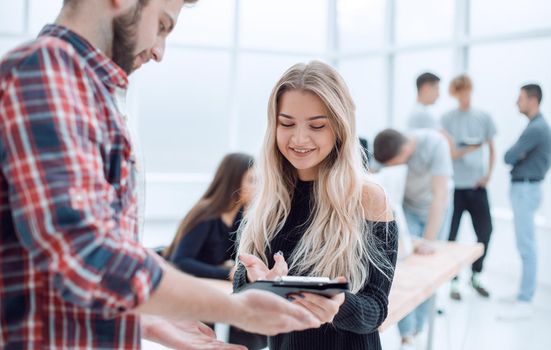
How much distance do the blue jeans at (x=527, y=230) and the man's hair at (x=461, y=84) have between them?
93cm

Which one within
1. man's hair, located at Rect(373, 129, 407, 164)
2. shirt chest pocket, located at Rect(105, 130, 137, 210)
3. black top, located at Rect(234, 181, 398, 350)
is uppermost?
shirt chest pocket, located at Rect(105, 130, 137, 210)

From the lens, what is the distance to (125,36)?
2.55 feet

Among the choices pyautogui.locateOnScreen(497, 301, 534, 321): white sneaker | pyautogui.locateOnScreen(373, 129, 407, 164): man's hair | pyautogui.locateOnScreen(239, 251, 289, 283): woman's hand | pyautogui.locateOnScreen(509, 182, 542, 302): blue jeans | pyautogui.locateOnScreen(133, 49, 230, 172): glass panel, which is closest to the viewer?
pyautogui.locateOnScreen(239, 251, 289, 283): woman's hand

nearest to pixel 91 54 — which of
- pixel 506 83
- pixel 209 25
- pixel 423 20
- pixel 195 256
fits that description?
pixel 195 256

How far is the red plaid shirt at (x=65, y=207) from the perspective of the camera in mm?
633

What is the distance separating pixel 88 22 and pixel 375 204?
0.93 m

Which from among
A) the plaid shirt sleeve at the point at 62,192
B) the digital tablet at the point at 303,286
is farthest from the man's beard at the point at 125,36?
the digital tablet at the point at 303,286

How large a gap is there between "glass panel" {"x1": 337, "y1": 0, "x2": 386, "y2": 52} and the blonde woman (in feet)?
18.7

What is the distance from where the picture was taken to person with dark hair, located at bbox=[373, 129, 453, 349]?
134 inches

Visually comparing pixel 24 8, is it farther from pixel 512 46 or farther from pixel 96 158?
pixel 96 158

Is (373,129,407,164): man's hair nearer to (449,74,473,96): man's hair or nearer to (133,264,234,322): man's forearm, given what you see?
(449,74,473,96): man's hair

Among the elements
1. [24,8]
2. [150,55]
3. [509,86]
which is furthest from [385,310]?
[24,8]

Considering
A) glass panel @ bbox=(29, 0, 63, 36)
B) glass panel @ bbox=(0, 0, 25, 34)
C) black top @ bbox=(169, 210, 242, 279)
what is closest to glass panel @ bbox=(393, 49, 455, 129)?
black top @ bbox=(169, 210, 242, 279)

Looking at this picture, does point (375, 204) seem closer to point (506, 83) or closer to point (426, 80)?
point (426, 80)
